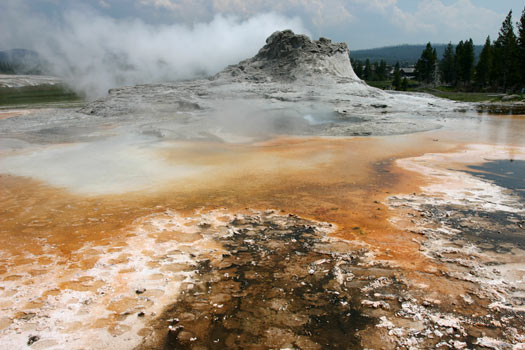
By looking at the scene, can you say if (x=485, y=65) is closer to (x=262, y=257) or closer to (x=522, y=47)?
(x=522, y=47)

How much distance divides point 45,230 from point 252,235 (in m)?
2.69

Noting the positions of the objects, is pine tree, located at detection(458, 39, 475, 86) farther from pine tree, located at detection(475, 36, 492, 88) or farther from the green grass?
the green grass

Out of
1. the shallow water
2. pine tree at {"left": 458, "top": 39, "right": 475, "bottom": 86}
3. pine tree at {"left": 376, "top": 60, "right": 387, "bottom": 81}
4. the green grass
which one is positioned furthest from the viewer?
pine tree at {"left": 376, "top": 60, "right": 387, "bottom": 81}

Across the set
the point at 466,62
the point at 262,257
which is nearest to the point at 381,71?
the point at 466,62

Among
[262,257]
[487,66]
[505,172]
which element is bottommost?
[262,257]

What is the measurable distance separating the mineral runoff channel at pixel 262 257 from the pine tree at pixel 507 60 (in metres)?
29.6

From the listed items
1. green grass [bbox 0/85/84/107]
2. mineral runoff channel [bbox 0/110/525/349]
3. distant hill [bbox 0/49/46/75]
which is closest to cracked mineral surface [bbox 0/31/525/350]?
mineral runoff channel [bbox 0/110/525/349]

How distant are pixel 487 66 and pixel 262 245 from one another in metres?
39.9

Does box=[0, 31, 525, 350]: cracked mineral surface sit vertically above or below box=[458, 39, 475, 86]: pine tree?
below

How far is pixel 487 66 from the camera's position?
115ft

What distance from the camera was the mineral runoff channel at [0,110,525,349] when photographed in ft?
8.97

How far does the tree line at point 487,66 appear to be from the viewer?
3036 centimetres

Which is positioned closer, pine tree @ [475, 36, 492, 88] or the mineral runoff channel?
the mineral runoff channel

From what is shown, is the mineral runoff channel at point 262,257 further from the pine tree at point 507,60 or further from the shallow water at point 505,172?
the pine tree at point 507,60
